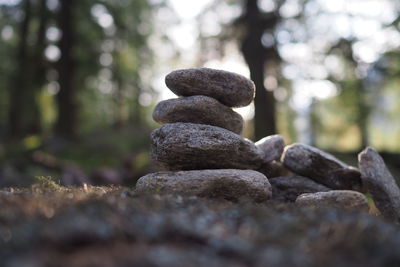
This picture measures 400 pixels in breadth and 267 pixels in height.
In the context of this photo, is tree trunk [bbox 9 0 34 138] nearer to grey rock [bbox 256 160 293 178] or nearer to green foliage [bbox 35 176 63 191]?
green foliage [bbox 35 176 63 191]

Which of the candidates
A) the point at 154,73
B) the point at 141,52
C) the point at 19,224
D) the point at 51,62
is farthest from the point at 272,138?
the point at 154,73

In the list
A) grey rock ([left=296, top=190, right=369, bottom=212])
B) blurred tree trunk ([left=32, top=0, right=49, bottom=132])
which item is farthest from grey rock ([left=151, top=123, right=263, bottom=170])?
blurred tree trunk ([left=32, top=0, right=49, bottom=132])

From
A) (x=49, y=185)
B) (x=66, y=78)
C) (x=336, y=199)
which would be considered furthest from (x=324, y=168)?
(x=66, y=78)

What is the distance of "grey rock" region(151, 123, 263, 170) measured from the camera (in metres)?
7.06

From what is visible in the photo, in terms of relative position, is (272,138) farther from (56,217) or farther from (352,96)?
(352,96)

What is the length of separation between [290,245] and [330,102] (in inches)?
1193

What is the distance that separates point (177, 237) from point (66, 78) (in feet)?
64.6

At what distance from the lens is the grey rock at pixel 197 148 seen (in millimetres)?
7059

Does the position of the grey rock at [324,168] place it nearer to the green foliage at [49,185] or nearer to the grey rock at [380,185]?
the grey rock at [380,185]

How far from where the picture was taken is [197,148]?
7039mm

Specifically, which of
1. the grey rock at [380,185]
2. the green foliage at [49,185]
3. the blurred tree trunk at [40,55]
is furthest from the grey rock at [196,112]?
the blurred tree trunk at [40,55]

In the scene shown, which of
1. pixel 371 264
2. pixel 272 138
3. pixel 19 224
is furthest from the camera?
pixel 272 138

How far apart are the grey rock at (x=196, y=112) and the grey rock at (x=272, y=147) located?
1003 mm

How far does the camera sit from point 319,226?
4500 mm
